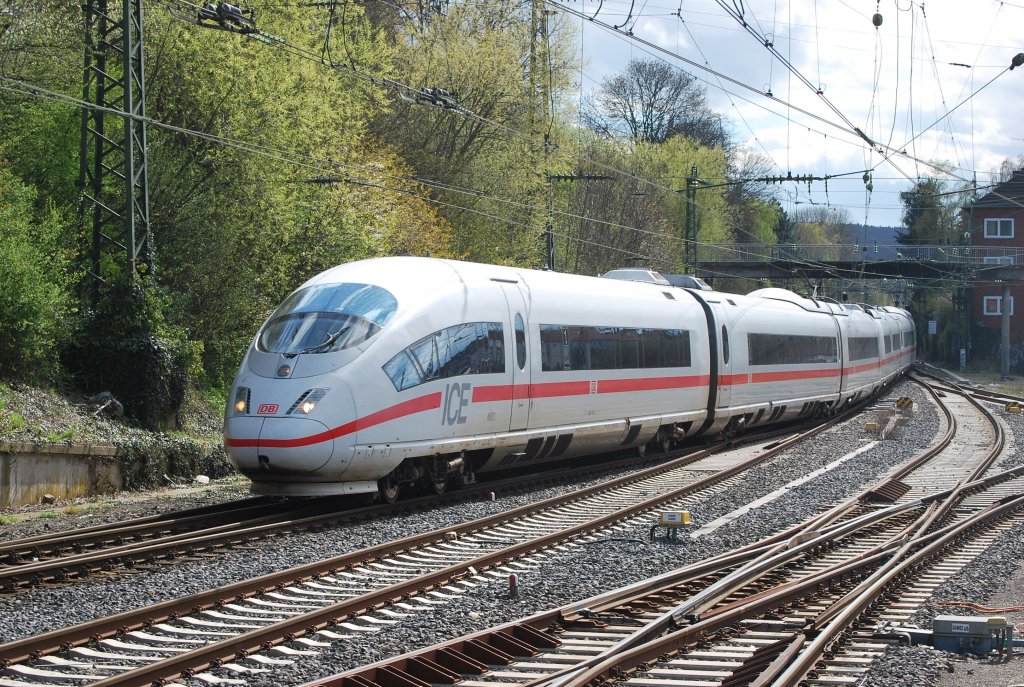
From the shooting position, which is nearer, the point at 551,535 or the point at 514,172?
the point at 551,535

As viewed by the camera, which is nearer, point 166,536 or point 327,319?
point 166,536

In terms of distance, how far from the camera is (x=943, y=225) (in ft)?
270

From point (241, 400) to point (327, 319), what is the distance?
4.38ft

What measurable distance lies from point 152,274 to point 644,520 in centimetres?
993

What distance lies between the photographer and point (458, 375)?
1429 cm

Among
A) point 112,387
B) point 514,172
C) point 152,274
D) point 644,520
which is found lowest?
point 644,520

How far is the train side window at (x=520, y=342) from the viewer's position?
51.3 ft

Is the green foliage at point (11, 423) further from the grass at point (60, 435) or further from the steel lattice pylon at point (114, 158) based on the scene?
the steel lattice pylon at point (114, 158)

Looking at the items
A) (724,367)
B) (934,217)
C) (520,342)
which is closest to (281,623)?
(520,342)

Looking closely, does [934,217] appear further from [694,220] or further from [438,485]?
[438,485]

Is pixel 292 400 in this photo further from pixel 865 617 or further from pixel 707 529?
pixel 865 617

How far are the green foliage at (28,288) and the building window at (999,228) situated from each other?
59.9 meters

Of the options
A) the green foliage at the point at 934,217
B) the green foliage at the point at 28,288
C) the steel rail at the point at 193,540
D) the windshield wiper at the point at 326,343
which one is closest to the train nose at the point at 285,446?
the steel rail at the point at 193,540

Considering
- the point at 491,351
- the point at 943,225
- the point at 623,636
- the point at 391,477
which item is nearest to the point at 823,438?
the point at 491,351
